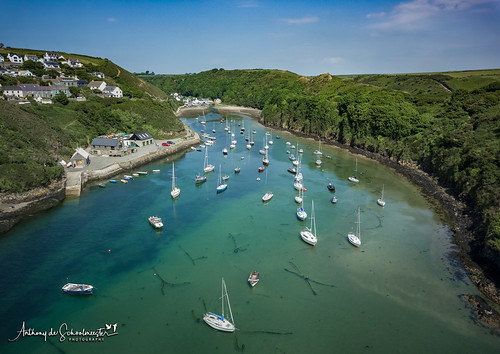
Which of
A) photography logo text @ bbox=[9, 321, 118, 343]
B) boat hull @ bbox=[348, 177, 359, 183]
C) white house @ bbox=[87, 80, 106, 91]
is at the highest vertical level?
white house @ bbox=[87, 80, 106, 91]

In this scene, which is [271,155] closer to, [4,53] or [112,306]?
[112,306]

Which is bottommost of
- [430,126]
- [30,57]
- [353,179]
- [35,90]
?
[353,179]

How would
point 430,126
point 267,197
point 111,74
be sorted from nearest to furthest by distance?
point 267,197
point 430,126
point 111,74

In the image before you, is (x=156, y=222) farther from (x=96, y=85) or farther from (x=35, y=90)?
(x=96, y=85)

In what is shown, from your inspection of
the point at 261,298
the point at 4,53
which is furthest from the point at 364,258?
the point at 4,53

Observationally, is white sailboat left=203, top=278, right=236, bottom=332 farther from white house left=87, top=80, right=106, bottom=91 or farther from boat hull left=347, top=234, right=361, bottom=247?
white house left=87, top=80, right=106, bottom=91

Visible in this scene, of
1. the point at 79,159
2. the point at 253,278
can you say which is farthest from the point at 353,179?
the point at 79,159

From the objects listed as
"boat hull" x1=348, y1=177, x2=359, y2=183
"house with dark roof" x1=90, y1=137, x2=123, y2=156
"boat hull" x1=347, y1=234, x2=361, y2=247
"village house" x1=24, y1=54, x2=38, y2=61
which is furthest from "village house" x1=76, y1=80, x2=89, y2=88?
"boat hull" x1=347, y1=234, x2=361, y2=247
